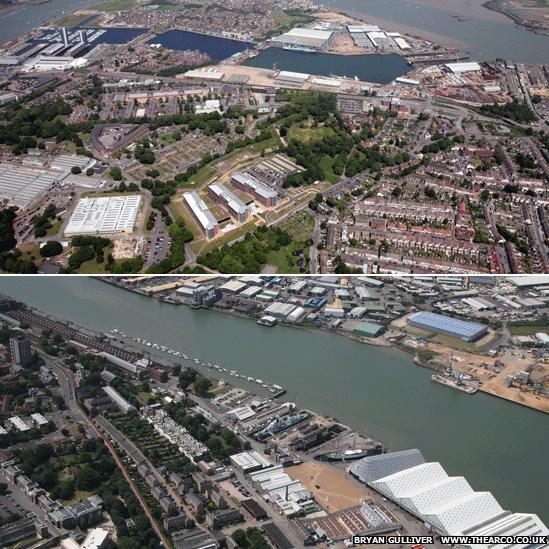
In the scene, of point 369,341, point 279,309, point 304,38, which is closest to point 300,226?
point 279,309

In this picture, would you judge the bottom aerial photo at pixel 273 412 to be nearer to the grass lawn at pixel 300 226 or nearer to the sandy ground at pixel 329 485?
the sandy ground at pixel 329 485

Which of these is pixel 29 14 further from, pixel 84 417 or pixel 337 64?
pixel 84 417

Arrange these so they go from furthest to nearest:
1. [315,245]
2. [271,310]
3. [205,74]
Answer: [205,74] < [315,245] < [271,310]

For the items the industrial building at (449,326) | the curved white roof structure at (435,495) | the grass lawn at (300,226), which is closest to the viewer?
the curved white roof structure at (435,495)

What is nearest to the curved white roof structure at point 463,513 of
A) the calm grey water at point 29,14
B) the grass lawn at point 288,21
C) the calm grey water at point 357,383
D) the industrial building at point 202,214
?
the calm grey water at point 357,383

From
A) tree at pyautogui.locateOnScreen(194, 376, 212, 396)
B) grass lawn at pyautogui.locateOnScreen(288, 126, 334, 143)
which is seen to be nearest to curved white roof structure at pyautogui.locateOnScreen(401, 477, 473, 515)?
tree at pyautogui.locateOnScreen(194, 376, 212, 396)
